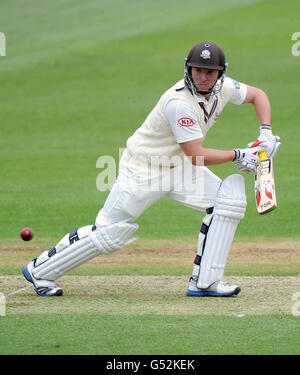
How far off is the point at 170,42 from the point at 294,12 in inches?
170

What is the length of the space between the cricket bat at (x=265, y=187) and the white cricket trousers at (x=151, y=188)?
35cm

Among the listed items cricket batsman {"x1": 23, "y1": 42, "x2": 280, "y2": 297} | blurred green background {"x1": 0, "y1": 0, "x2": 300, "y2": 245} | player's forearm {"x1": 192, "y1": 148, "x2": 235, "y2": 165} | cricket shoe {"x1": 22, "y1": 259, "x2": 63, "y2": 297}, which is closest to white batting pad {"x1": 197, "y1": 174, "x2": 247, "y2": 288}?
cricket batsman {"x1": 23, "y1": 42, "x2": 280, "y2": 297}

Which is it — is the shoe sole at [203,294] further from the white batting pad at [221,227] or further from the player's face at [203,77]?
the player's face at [203,77]

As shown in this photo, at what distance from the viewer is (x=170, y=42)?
23312 mm

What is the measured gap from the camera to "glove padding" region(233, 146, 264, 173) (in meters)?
6.39

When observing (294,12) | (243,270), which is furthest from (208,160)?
(294,12)

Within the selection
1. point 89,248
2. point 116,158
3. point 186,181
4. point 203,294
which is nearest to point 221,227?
point 186,181

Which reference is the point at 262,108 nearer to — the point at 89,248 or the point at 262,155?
the point at 262,155

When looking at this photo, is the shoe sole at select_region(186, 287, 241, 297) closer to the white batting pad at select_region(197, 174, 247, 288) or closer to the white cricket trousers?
the white batting pad at select_region(197, 174, 247, 288)

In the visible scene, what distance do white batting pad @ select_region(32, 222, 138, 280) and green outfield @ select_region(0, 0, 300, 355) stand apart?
0.24 metres

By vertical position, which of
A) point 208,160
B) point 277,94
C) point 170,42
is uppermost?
point 170,42

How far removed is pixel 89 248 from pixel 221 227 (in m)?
0.99

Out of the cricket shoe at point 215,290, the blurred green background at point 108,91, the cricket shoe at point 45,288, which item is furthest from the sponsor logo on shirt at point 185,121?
the blurred green background at point 108,91
